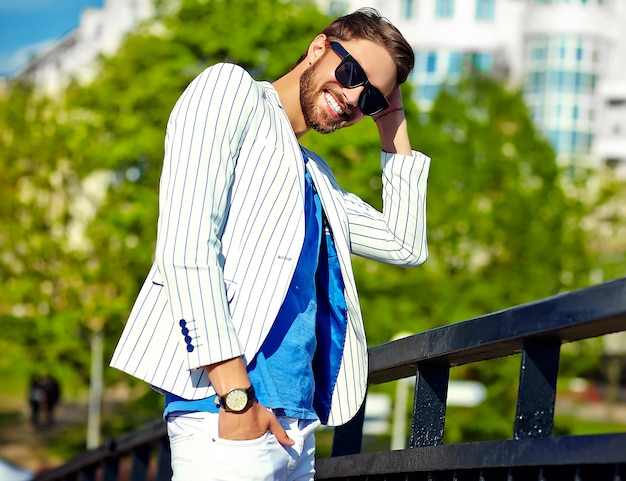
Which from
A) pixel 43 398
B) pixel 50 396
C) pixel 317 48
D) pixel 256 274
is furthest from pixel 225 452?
pixel 50 396

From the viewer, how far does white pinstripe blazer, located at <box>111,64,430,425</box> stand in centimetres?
239

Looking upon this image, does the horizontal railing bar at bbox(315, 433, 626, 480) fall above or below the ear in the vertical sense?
below

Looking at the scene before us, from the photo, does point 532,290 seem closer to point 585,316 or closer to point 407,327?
point 407,327

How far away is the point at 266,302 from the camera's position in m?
2.47

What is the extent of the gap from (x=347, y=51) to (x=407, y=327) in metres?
18.9

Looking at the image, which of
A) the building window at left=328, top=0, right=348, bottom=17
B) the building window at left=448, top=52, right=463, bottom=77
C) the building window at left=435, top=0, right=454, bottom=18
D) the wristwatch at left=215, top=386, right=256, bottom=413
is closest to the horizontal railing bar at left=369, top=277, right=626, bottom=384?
the wristwatch at left=215, top=386, right=256, bottom=413

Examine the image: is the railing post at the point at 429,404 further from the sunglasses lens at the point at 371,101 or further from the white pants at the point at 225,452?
the sunglasses lens at the point at 371,101

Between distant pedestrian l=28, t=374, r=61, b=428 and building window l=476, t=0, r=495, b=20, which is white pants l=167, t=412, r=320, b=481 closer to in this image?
distant pedestrian l=28, t=374, r=61, b=428

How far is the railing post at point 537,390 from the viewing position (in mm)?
2264

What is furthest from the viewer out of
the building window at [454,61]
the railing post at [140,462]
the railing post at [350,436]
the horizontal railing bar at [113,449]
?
the building window at [454,61]

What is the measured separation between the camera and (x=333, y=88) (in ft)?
8.95

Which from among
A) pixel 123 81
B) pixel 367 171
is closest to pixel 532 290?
pixel 367 171

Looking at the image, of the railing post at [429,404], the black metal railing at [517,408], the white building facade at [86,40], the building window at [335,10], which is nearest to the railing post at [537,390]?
the black metal railing at [517,408]

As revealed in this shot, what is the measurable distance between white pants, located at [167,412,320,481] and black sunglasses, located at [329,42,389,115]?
2.51ft
